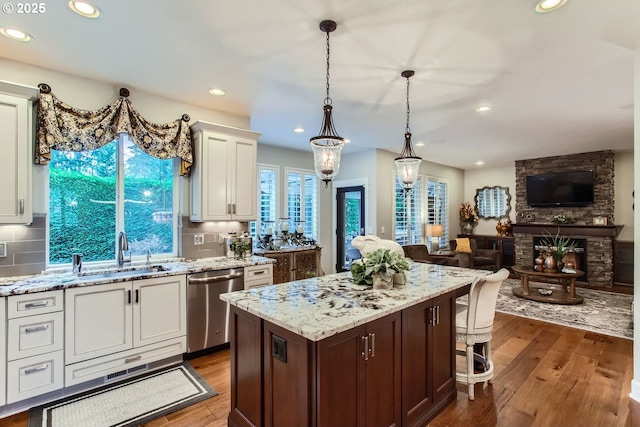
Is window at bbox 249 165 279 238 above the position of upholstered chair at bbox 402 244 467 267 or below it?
above

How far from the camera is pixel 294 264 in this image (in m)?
5.38

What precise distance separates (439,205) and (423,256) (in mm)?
2714

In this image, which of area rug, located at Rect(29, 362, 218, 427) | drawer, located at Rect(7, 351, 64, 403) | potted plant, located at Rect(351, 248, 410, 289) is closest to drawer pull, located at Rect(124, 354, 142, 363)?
area rug, located at Rect(29, 362, 218, 427)

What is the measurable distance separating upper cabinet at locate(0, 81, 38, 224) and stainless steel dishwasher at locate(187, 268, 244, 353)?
4.85 ft

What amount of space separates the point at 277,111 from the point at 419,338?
10.2 feet

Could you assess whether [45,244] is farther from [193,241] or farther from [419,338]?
[419,338]

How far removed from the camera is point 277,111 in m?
4.09

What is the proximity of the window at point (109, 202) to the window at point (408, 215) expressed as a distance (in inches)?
182

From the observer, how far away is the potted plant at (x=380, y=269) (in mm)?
2365

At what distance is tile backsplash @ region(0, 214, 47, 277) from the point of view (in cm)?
273

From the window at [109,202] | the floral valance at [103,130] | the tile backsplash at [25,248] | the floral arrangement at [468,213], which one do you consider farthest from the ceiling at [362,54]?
the floral arrangement at [468,213]

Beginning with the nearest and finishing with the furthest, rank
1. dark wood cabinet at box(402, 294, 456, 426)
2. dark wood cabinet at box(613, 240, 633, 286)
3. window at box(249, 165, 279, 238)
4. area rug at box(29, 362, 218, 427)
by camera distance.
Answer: dark wood cabinet at box(402, 294, 456, 426)
area rug at box(29, 362, 218, 427)
window at box(249, 165, 279, 238)
dark wood cabinet at box(613, 240, 633, 286)

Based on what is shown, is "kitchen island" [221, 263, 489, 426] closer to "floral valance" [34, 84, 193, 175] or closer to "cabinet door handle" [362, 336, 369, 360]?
"cabinet door handle" [362, 336, 369, 360]

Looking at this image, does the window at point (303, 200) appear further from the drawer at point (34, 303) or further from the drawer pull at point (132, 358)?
the drawer at point (34, 303)
